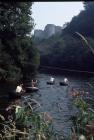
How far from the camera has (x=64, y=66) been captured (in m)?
120

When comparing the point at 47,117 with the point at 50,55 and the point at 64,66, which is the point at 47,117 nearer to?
the point at 64,66

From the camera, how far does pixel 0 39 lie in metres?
63.0

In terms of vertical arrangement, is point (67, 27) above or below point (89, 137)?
above

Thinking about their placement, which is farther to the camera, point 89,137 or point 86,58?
point 86,58

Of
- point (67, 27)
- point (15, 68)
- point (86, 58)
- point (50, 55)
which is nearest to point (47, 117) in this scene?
point (15, 68)

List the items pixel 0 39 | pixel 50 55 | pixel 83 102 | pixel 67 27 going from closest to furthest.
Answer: pixel 83 102, pixel 0 39, pixel 50 55, pixel 67 27

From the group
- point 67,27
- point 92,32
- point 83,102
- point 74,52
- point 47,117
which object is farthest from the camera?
point 67,27

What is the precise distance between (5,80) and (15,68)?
2117 millimetres

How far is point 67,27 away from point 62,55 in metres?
49.5

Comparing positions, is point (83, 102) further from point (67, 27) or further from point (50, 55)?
point (67, 27)

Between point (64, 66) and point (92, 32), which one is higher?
point (92, 32)

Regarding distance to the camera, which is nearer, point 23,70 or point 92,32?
point 23,70

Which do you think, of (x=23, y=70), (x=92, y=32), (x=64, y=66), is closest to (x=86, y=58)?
(x=64, y=66)

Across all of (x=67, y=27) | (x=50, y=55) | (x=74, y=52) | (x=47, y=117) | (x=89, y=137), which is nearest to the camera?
(x=89, y=137)
